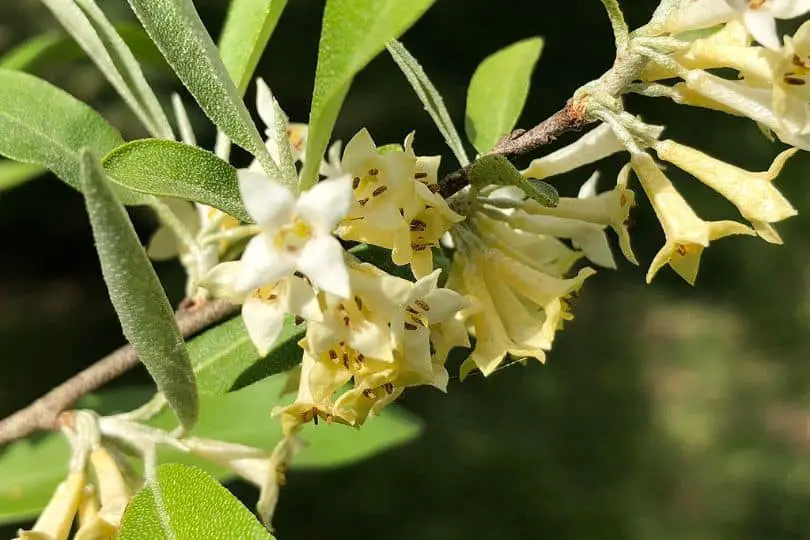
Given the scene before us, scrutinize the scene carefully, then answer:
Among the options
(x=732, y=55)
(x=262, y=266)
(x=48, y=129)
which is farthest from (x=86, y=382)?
(x=732, y=55)

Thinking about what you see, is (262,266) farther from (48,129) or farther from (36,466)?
(36,466)

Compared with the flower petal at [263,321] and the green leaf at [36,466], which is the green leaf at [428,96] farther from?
the green leaf at [36,466]

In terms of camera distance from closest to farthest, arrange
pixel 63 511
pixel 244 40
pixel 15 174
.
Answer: pixel 63 511 < pixel 244 40 < pixel 15 174

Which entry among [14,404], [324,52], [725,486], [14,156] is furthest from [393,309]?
[725,486]

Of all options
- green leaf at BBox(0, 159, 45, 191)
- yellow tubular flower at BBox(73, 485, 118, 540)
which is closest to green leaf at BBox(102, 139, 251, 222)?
yellow tubular flower at BBox(73, 485, 118, 540)

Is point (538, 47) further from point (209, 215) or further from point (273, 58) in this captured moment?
point (273, 58)

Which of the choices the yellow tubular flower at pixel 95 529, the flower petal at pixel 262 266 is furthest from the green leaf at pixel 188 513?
the flower petal at pixel 262 266

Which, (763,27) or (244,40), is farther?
(244,40)

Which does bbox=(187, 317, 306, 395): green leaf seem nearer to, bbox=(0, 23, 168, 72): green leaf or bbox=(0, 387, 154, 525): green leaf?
bbox=(0, 387, 154, 525): green leaf
